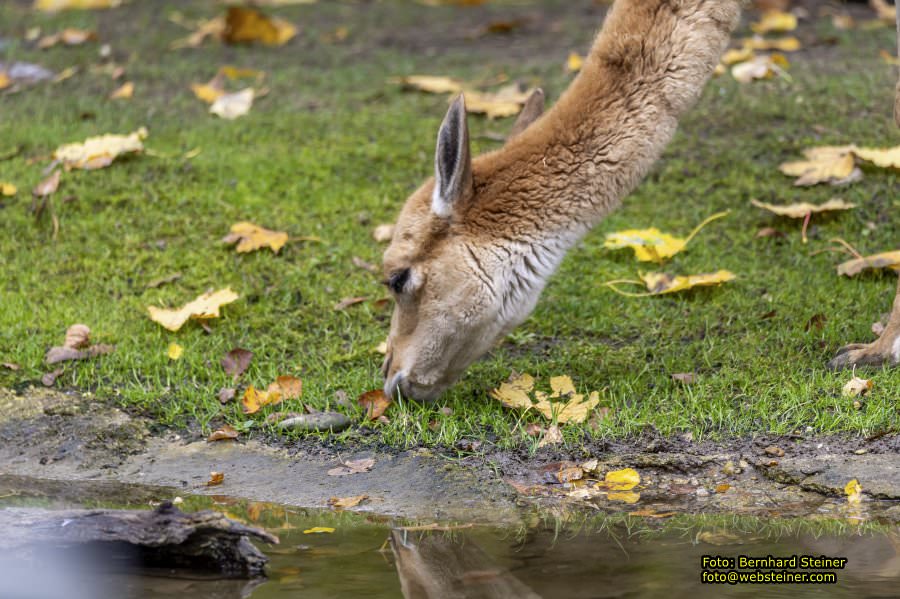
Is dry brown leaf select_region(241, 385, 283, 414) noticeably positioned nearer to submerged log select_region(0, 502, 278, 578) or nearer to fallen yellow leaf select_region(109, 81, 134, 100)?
submerged log select_region(0, 502, 278, 578)

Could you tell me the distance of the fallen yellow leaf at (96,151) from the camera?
770 centimetres

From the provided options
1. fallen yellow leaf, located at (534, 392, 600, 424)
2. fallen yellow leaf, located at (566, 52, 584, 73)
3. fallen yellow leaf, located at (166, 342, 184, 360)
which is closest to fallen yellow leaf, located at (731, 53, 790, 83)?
fallen yellow leaf, located at (566, 52, 584, 73)

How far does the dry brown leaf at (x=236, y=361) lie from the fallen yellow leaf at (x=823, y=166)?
348cm

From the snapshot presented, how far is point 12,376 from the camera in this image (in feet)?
18.6

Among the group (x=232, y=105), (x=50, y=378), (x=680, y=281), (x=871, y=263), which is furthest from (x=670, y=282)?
(x=232, y=105)

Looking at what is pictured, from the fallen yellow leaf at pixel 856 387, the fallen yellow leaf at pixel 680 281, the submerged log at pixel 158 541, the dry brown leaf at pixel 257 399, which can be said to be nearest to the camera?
the submerged log at pixel 158 541

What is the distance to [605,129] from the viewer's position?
505 centimetres

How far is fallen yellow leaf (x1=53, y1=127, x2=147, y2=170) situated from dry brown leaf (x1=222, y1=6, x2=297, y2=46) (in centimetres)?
318

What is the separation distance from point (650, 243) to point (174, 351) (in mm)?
2529

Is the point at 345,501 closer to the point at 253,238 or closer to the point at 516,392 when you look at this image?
the point at 516,392

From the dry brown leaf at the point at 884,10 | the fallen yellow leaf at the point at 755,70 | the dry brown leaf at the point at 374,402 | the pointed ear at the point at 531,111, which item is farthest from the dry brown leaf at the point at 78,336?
the dry brown leaf at the point at 884,10

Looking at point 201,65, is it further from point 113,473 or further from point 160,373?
point 113,473

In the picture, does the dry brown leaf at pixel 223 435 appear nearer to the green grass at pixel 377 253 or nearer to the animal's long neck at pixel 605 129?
the green grass at pixel 377 253

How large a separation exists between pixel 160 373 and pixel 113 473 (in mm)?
849
